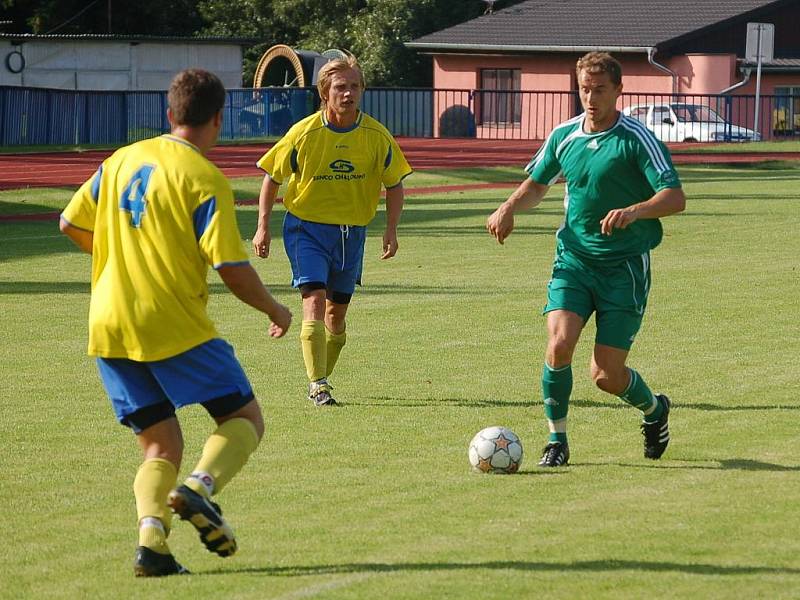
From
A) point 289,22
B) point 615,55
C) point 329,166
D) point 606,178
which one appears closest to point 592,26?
point 615,55

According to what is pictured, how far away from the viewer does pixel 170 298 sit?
5.66m

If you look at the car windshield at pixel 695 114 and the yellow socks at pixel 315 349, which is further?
the car windshield at pixel 695 114

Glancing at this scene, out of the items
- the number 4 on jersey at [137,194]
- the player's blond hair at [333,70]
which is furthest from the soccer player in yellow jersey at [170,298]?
the player's blond hair at [333,70]

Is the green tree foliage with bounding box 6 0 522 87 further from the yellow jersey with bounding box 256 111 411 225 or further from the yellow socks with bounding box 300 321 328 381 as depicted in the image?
the yellow socks with bounding box 300 321 328 381

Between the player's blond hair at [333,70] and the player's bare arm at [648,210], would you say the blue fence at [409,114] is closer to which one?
the player's blond hair at [333,70]

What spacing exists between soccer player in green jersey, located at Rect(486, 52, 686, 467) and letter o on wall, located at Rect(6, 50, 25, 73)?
44438mm

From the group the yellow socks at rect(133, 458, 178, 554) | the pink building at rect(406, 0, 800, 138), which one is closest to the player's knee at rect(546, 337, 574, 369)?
the yellow socks at rect(133, 458, 178, 554)

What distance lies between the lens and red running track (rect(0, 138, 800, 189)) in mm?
31750

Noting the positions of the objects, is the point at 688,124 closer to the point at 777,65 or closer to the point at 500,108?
the point at 500,108

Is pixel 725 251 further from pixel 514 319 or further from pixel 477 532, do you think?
pixel 477 532

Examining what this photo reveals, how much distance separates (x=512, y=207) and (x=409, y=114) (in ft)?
139

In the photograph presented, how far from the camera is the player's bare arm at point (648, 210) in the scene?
7.43 metres

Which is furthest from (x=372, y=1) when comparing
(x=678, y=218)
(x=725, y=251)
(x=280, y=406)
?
(x=280, y=406)

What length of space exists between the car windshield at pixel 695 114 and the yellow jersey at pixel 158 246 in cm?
4086
